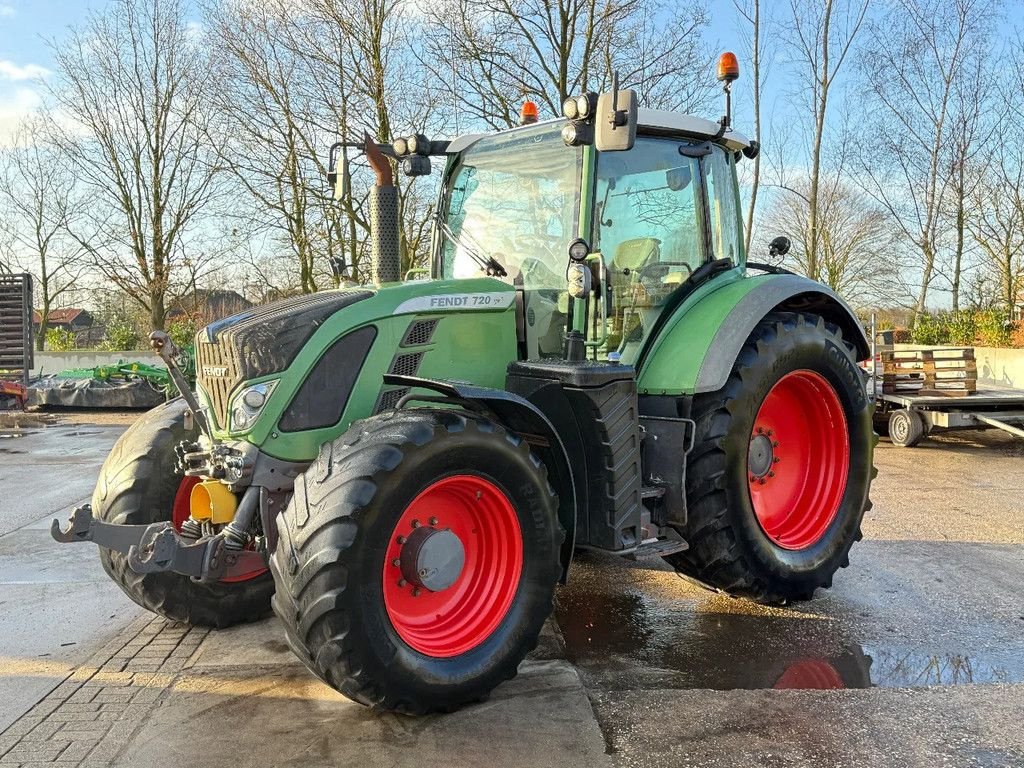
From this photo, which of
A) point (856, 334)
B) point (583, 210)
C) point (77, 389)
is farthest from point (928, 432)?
point (77, 389)

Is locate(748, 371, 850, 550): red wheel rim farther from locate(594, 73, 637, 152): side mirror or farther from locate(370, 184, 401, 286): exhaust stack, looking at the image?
locate(370, 184, 401, 286): exhaust stack

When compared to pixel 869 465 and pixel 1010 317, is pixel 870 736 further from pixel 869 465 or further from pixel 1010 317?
pixel 1010 317

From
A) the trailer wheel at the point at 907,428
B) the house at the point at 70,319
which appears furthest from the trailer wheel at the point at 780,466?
the house at the point at 70,319

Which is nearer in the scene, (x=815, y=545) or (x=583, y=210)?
(x=583, y=210)

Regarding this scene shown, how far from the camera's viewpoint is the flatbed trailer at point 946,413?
10109 millimetres

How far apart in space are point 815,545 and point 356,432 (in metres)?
2.78

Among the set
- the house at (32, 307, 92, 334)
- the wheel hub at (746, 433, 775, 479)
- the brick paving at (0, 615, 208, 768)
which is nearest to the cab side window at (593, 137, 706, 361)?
the wheel hub at (746, 433, 775, 479)

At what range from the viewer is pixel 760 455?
183 inches

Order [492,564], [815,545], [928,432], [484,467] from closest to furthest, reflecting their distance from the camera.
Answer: [484,467]
[492,564]
[815,545]
[928,432]

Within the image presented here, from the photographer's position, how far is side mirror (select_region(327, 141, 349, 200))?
4.33 meters

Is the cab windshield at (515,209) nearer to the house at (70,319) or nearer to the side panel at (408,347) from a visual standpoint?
the side panel at (408,347)

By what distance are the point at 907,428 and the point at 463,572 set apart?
8.52m

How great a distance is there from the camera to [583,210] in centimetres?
405

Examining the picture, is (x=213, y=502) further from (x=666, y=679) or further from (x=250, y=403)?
(x=666, y=679)
